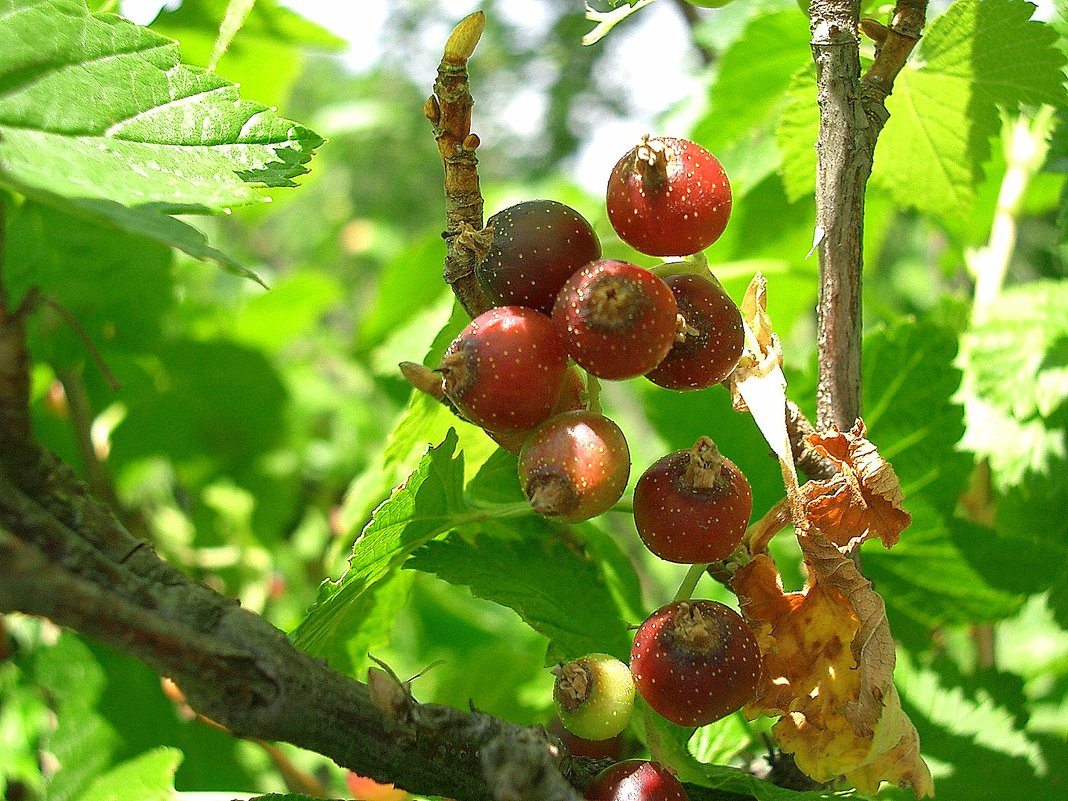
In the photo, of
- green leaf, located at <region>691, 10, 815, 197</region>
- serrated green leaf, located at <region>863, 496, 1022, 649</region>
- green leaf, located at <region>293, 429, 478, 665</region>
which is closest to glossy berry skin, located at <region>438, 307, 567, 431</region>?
green leaf, located at <region>293, 429, 478, 665</region>

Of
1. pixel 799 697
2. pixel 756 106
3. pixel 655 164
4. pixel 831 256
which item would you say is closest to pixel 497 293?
pixel 655 164

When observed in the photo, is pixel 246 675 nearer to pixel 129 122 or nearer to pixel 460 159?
pixel 460 159

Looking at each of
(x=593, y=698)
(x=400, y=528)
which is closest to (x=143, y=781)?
(x=400, y=528)

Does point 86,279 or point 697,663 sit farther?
point 86,279

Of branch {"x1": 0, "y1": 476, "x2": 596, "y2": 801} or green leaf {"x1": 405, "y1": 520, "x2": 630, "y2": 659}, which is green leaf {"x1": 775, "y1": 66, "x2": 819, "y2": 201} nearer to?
green leaf {"x1": 405, "y1": 520, "x2": 630, "y2": 659}

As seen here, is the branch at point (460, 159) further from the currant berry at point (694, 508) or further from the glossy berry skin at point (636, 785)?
the glossy berry skin at point (636, 785)
